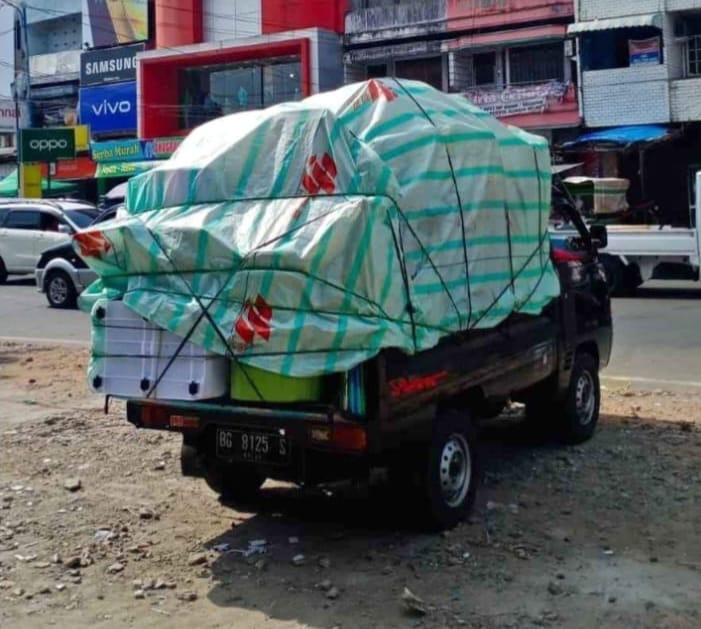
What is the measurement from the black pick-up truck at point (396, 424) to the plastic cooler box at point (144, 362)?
134mm

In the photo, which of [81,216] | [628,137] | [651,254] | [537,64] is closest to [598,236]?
[651,254]

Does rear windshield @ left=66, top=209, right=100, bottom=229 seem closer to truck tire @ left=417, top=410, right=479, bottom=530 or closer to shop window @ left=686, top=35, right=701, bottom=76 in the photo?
shop window @ left=686, top=35, right=701, bottom=76

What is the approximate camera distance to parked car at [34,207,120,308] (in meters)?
19.1

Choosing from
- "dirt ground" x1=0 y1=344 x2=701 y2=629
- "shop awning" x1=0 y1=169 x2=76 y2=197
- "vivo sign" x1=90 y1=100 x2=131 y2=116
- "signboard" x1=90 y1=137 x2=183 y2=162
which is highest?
"vivo sign" x1=90 y1=100 x2=131 y2=116

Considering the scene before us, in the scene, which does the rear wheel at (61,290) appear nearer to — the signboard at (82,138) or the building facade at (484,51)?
the building facade at (484,51)

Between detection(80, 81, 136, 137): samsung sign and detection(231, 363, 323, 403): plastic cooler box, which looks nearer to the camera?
detection(231, 363, 323, 403): plastic cooler box

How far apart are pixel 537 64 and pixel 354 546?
2755cm

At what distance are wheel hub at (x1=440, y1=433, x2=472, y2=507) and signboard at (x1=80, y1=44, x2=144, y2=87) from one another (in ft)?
118

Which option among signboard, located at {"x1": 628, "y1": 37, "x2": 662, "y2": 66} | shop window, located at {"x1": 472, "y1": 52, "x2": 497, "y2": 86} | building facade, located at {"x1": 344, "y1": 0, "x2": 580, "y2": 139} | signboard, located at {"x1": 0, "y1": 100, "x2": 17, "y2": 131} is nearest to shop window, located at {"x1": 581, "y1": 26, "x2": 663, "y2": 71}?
signboard, located at {"x1": 628, "y1": 37, "x2": 662, "y2": 66}

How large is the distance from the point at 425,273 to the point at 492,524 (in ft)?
4.75

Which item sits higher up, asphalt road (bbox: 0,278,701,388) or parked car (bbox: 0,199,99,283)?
parked car (bbox: 0,199,99,283)

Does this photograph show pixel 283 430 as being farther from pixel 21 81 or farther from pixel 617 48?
pixel 21 81

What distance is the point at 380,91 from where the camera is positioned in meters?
5.98

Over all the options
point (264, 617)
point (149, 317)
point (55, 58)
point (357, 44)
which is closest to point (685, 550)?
point (264, 617)
